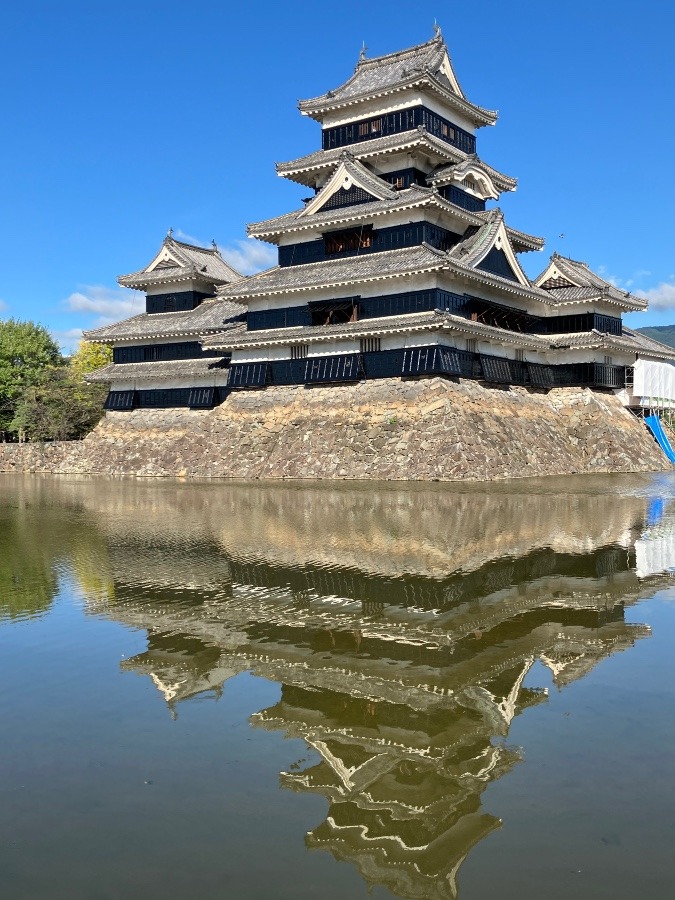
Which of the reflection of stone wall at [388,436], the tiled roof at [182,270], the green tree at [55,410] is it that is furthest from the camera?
the green tree at [55,410]

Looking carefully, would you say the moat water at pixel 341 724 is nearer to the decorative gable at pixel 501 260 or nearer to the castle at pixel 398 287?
the castle at pixel 398 287

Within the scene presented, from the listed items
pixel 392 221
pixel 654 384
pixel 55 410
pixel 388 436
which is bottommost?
pixel 388 436

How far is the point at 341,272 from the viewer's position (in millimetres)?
41875

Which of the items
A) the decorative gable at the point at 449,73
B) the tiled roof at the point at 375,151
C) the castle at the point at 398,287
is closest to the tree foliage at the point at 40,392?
the castle at the point at 398,287

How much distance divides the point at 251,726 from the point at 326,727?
71 cm

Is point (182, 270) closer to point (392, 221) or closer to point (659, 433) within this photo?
point (392, 221)

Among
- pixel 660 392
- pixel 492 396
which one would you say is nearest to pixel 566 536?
pixel 492 396

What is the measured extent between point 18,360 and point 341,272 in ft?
124

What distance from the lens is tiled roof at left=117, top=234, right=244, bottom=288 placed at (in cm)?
5375

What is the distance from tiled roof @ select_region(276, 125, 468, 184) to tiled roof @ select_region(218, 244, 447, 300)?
624cm

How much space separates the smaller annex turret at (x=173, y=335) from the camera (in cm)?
5094

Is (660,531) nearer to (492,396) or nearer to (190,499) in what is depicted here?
(190,499)

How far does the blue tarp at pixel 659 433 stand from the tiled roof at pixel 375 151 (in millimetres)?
18220

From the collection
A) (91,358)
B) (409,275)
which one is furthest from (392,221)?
(91,358)
